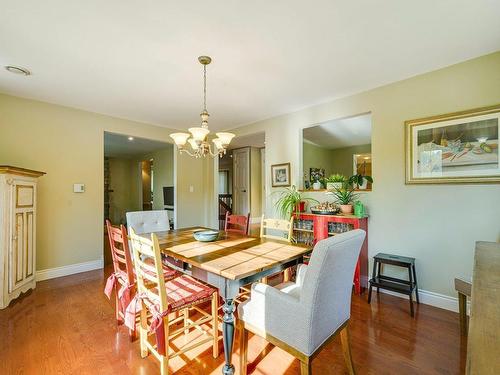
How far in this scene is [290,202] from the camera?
3477mm

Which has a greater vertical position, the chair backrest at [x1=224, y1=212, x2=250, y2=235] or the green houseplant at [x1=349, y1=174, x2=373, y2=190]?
the green houseplant at [x1=349, y1=174, x2=373, y2=190]

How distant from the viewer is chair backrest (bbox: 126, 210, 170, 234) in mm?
2815

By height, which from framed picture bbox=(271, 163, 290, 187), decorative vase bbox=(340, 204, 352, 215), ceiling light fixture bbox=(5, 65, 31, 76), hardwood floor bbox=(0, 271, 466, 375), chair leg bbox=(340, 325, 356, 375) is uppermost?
ceiling light fixture bbox=(5, 65, 31, 76)

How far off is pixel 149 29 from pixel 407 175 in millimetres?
2914

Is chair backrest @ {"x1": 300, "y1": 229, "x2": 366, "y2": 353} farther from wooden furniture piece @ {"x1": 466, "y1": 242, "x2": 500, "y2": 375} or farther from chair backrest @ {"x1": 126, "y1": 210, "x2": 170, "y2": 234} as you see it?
chair backrest @ {"x1": 126, "y1": 210, "x2": 170, "y2": 234}

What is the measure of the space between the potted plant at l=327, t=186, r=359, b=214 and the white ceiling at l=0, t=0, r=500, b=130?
1271mm

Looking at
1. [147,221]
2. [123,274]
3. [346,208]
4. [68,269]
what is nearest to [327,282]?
[123,274]

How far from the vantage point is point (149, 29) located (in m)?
1.88

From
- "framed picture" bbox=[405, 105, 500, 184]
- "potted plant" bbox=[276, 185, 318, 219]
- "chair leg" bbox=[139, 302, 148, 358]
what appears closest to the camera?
"chair leg" bbox=[139, 302, 148, 358]

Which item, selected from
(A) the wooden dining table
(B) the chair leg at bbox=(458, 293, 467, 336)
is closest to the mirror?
(A) the wooden dining table

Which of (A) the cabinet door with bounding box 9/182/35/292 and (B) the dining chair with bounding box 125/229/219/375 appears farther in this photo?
(A) the cabinet door with bounding box 9/182/35/292

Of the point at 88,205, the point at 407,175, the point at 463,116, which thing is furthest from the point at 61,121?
the point at 463,116

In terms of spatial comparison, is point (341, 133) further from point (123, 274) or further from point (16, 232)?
point (16, 232)

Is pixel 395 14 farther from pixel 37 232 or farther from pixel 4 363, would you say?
pixel 37 232
